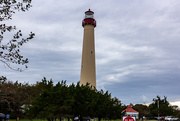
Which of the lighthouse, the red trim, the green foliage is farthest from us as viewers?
the red trim

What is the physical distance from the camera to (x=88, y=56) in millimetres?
49000

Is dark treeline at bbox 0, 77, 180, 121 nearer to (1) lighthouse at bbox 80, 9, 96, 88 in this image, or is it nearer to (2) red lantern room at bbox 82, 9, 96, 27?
(1) lighthouse at bbox 80, 9, 96, 88

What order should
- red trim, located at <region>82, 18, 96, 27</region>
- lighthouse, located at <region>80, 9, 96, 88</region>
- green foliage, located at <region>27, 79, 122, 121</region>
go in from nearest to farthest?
1. green foliage, located at <region>27, 79, 122, 121</region>
2. lighthouse, located at <region>80, 9, 96, 88</region>
3. red trim, located at <region>82, 18, 96, 27</region>

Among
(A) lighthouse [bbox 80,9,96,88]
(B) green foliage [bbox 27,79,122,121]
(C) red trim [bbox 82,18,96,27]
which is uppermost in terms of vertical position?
(C) red trim [bbox 82,18,96,27]

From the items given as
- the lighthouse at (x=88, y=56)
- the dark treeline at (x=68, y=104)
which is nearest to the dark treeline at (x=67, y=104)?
the dark treeline at (x=68, y=104)

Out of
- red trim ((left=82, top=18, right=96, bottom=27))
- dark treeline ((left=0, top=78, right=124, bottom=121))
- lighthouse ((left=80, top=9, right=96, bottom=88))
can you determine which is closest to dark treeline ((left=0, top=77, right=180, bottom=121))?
dark treeline ((left=0, top=78, right=124, bottom=121))

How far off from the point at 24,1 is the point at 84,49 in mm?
40241

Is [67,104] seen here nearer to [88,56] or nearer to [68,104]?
[68,104]

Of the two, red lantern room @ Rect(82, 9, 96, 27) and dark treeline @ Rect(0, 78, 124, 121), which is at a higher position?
red lantern room @ Rect(82, 9, 96, 27)

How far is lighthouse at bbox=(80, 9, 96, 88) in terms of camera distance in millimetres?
48594

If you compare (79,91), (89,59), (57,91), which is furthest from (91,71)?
(57,91)

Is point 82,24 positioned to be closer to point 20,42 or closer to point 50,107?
point 50,107

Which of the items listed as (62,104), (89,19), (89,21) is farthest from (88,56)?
(62,104)

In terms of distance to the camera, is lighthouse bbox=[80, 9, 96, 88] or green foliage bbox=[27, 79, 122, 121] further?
lighthouse bbox=[80, 9, 96, 88]
